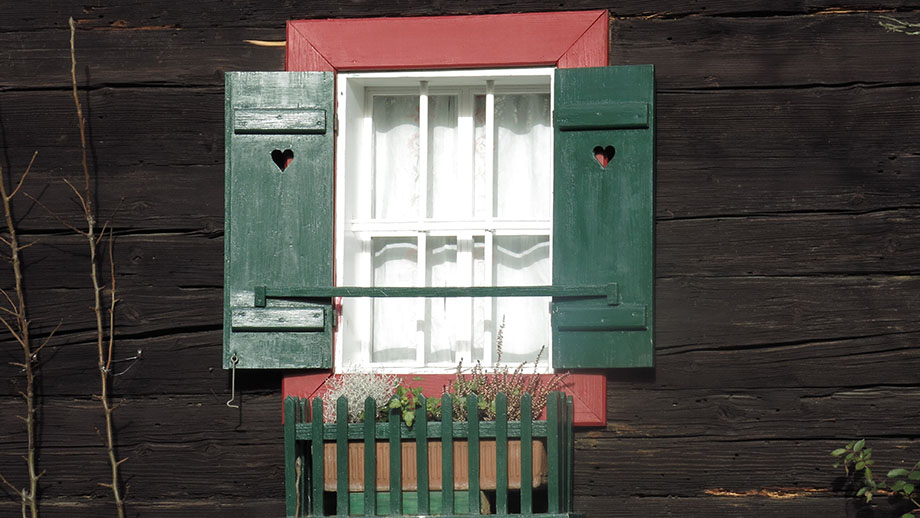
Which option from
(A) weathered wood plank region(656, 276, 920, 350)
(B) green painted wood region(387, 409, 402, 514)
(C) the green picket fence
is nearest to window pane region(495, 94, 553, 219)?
(A) weathered wood plank region(656, 276, 920, 350)

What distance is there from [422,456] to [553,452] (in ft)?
1.41

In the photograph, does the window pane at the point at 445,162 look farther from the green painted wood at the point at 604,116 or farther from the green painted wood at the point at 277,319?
the green painted wood at the point at 277,319

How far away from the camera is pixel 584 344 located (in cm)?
467

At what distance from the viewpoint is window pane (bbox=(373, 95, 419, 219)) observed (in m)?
5.05

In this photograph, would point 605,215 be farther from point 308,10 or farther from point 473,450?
point 308,10

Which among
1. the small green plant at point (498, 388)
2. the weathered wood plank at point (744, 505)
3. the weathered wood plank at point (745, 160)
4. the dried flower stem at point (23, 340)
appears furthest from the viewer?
the dried flower stem at point (23, 340)

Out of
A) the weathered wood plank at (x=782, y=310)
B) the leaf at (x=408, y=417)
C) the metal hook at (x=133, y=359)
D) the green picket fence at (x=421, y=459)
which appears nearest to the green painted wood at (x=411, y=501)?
the green picket fence at (x=421, y=459)

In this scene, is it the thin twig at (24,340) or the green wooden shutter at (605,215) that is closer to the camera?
the green wooden shutter at (605,215)

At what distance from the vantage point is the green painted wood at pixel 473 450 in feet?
14.3

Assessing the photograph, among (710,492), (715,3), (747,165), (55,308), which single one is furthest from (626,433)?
(55,308)

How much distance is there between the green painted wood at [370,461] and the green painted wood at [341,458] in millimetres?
67

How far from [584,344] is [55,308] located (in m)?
1.97

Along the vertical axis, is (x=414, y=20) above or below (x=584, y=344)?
above

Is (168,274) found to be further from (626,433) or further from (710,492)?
(710,492)
